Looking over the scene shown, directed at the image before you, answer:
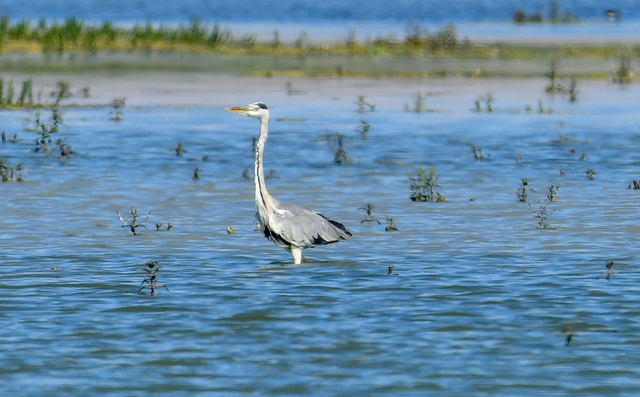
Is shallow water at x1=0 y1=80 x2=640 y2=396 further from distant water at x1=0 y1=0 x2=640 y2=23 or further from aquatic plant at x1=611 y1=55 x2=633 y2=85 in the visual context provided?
distant water at x1=0 y1=0 x2=640 y2=23

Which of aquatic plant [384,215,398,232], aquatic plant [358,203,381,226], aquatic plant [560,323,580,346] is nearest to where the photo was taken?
aquatic plant [560,323,580,346]

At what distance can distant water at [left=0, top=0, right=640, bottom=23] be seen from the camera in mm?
Answer: 72562

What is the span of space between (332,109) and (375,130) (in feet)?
12.5

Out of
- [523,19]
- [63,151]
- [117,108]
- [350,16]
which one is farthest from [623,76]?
[350,16]

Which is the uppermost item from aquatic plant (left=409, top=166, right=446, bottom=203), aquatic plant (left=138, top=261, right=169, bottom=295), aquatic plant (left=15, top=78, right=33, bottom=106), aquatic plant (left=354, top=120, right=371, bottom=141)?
aquatic plant (left=15, top=78, right=33, bottom=106)

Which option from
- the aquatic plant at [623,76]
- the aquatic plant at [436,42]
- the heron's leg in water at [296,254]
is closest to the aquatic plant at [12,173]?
the heron's leg in water at [296,254]

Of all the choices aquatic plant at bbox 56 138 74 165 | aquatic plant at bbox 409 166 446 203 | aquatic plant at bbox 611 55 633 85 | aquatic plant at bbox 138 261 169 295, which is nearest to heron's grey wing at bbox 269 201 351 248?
aquatic plant at bbox 138 261 169 295

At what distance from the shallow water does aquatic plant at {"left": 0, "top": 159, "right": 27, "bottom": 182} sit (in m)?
0.22

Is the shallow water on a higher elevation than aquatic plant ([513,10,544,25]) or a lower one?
lower

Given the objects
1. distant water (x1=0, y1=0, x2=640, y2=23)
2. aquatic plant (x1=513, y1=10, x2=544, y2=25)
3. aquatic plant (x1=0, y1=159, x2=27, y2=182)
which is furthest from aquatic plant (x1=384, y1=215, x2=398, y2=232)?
distant water (x1=0, y1=0, x2=640, y2=23)

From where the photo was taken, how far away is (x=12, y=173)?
55.1 feet

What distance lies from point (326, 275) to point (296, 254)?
0.57 m

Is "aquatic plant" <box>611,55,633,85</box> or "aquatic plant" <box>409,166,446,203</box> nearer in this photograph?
"aquatic plant" <box>409,166,446,203</box>

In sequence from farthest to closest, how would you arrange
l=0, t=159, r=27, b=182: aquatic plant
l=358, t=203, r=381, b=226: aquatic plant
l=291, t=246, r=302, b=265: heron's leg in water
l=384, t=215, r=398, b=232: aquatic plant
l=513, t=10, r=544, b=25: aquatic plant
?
l=513, t=10, r=544, b=25: aquatic plant → l=0, t=159, r=27, b=182: aquatic plant → l=358, t=203, r=381, b=226: aquatic plant → l=384, t=215, r=398, b=232: aquatic plant → l=291, t=246, r=302, b=265: heron's leg in water
